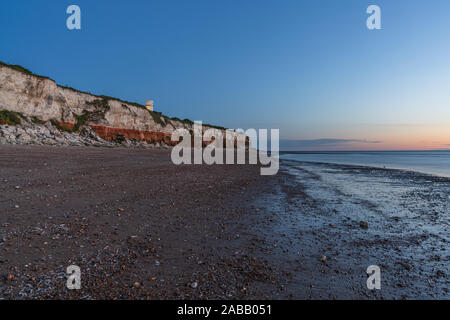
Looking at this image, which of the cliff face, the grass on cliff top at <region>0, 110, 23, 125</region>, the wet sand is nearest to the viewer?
the wet sand

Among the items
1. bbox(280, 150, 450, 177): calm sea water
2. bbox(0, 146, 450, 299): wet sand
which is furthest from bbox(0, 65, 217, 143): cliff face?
bbox(280, 150, 450, 177): calm sea water

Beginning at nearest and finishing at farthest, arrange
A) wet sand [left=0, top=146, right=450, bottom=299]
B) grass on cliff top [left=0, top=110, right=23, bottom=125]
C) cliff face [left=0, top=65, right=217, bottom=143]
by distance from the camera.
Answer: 1. wet sand [left=0, top=146, right=450, bottom=299]
2. grass on cliff top [left=0, top=110, right=23, bottom=125]
3. cliff face [left=0, top=65, right=217, bottom=143]

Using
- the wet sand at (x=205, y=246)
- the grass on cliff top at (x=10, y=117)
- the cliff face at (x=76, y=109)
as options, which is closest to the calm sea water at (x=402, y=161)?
the wet sand at (x=205, y=246)

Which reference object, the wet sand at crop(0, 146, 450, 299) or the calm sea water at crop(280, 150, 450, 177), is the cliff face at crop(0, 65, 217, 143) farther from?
the calm sea water at crop(280, 150, 450, 177)

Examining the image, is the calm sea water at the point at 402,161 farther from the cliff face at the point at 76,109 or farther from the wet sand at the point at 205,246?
the cliff face at the point at 76,109

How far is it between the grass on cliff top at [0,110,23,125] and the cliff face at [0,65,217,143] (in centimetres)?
89

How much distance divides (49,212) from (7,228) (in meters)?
1.17

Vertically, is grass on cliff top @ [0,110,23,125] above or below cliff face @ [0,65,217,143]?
below

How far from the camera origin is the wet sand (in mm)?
3533

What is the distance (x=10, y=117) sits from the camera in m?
28.1

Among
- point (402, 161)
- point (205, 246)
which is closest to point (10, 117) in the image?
point (205, 246)

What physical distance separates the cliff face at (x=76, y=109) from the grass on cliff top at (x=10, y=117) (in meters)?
0.89
